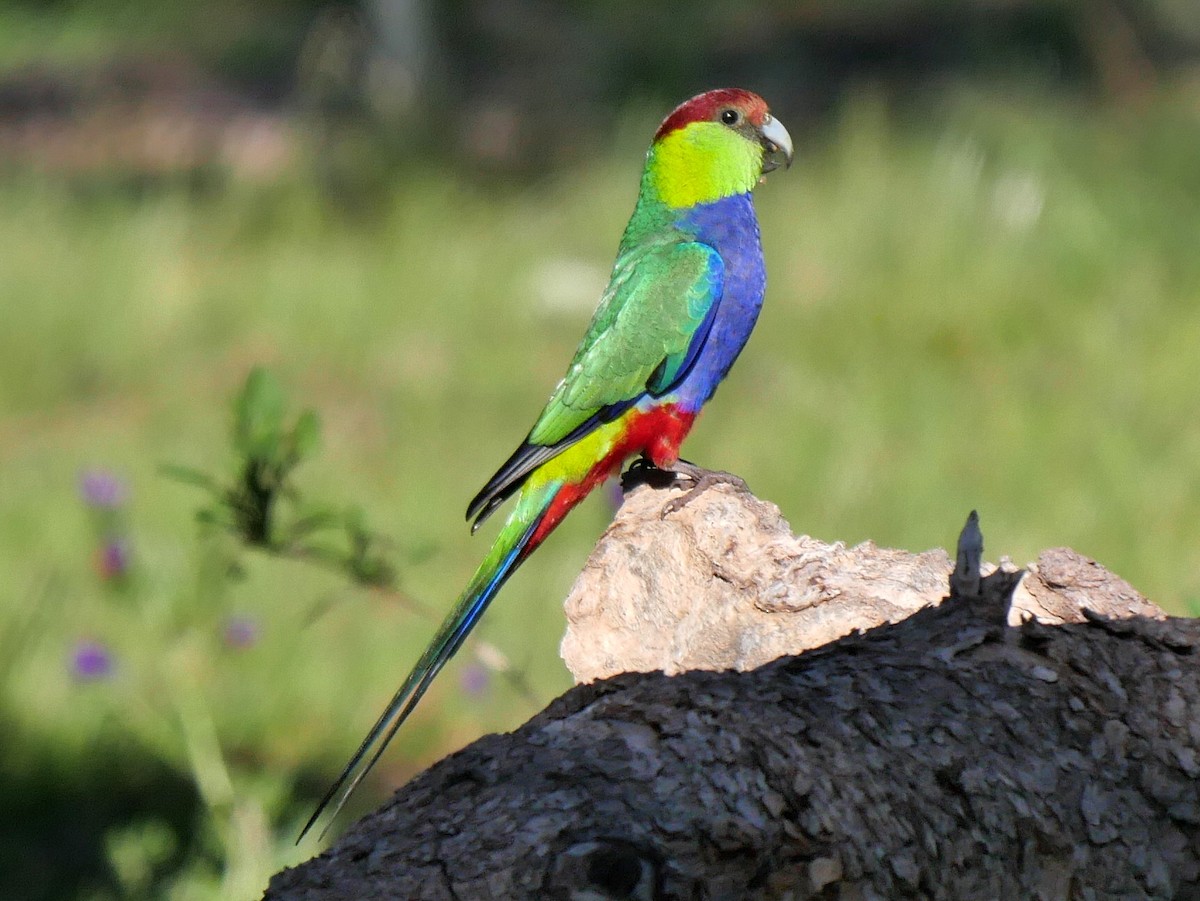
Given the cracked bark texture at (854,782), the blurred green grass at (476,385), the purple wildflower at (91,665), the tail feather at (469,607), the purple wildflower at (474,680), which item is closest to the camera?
the cracked bark texture at (854,782)

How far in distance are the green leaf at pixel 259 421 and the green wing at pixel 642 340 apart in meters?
0.76

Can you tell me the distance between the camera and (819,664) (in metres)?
1.97

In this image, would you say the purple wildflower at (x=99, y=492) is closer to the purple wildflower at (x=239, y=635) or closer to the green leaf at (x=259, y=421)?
the purple wildflower at (x=239, y=635)

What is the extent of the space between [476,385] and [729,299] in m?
3.59

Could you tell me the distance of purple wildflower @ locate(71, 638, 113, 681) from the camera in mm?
3830

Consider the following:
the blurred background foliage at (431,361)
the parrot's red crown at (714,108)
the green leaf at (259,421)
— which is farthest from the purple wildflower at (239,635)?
the parrot's red crown at (714,108)

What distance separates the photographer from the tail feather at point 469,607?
2496mm

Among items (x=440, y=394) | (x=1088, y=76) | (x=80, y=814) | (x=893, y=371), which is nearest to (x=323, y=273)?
(x=440, y=394)

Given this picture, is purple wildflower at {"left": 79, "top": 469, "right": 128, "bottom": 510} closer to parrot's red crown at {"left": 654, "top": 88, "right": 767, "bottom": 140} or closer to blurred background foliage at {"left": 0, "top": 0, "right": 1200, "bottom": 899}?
blurred background foliage at {"left": 0, "top": 0, "right": 1200, "bottom": 899}

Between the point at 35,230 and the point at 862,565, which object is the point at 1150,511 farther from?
the point at 35,230

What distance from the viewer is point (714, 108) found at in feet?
12.2

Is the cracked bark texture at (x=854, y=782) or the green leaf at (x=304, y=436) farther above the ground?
the green leaf at (x=304, y=436)

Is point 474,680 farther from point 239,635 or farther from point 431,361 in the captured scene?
point 431,361

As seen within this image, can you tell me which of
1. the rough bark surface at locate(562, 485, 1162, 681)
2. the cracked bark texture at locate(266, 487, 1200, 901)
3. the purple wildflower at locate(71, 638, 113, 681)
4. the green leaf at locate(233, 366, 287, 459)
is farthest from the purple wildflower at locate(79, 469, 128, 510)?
the cracked bark texture at locate(266, 487, 1200, 901)
